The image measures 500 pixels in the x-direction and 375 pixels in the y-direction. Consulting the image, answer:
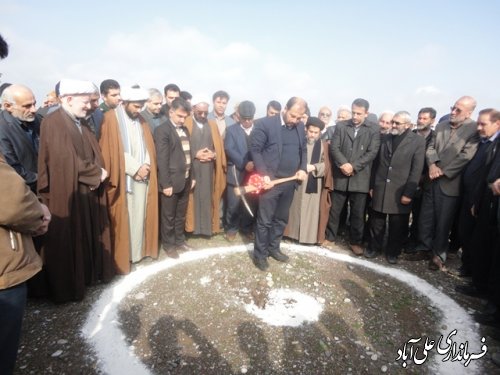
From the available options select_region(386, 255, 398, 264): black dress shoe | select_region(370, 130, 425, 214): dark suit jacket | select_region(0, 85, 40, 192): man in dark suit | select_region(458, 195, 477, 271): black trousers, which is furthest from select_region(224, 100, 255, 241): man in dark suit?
select_region(458, 195, 477, 271): black trousers

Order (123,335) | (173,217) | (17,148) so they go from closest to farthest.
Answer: (123,335) → (17,148) → (173,217)

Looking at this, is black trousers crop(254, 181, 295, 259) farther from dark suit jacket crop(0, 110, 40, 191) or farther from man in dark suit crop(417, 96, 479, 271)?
dark suit jacket crop(0, 110, 40, 191)

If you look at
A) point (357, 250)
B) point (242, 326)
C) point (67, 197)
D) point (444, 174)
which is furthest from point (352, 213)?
point (67, 197)

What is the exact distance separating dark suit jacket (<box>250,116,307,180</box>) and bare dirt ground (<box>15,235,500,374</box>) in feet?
4.92

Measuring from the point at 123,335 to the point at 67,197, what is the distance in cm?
158

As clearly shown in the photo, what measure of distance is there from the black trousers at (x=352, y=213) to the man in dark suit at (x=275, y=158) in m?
1.30

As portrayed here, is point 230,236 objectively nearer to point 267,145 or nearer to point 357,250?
point 267,145

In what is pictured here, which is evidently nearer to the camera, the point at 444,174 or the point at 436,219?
the point at 444,174

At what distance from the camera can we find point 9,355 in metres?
1.97

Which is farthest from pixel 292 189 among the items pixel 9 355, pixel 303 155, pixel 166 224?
pixel 9 355

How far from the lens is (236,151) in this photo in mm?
5516

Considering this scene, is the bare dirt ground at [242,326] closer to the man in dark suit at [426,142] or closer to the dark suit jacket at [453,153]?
the man in dark suit at [426,142]

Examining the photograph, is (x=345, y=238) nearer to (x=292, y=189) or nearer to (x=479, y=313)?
(x=292, y=189)

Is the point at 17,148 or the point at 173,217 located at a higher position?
the point at 17,148
